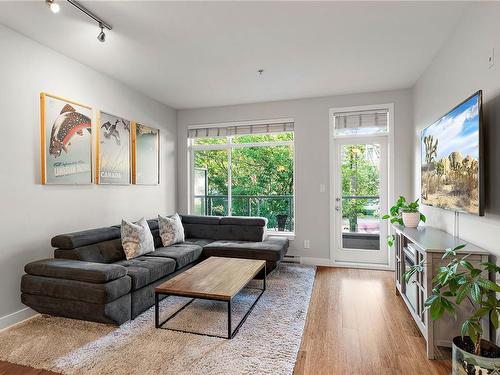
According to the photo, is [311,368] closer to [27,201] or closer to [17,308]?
[17,308]

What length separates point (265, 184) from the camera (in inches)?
196

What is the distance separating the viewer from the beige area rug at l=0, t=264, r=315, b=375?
6.33ft

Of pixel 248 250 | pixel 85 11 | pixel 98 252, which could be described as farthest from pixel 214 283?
pixel 85 11

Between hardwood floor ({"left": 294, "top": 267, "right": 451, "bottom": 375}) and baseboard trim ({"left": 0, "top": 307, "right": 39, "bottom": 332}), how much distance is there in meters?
2.50

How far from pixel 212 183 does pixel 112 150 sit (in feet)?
6.43

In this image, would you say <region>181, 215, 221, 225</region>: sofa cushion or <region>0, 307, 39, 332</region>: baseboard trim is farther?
<region>181, 215, 221, 225</region>: sofa cushion

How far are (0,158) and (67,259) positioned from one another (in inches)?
41.8

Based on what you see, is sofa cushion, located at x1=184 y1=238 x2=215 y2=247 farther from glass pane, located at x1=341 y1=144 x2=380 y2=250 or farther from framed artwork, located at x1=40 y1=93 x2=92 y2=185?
glass pane, located at x1=341 y1=144 x2=380 y2=250

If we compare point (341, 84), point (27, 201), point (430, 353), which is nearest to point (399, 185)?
point (341, 84)

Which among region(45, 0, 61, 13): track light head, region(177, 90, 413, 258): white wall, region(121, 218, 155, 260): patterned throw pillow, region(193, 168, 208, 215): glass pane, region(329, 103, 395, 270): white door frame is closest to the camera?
region(45, 0, 61, 13): track light head

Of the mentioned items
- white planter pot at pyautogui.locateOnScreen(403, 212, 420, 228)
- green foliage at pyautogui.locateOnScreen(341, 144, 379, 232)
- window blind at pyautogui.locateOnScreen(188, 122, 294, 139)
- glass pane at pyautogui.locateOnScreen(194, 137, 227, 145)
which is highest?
window blind at pyautogui.locateOnScreen(188, 122, 294, 139)

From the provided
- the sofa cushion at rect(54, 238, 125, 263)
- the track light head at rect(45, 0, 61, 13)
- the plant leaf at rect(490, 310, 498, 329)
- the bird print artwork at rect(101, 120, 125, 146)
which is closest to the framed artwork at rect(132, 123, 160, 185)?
the bird print artwork at rect(101, 120, 125, 146)

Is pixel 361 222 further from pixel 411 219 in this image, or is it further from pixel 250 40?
pixel 250 40

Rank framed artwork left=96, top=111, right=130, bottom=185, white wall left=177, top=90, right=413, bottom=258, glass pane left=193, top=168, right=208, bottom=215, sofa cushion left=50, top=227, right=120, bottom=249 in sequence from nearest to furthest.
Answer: sofa cushion left=50, top=227, right=120, bottom=249 < framed artwork left=96, top=111, right=130, bottom=185 < white wall left=177, top=90, right=413, bottom=258 < glass pane left=193, top=168, right=208, bottom=215
